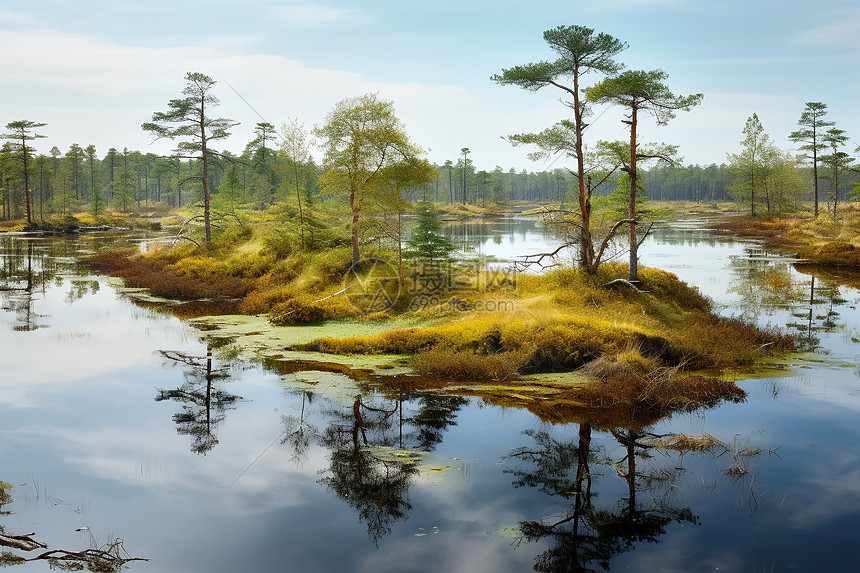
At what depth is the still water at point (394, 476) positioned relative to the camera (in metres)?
8.57

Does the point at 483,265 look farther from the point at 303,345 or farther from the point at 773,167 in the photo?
the point at 773,167

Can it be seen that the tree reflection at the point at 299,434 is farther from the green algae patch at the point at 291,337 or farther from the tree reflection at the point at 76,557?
the green algae patch at the point at 291,337

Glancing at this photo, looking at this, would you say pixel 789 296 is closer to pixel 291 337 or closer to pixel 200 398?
pixel 291 337

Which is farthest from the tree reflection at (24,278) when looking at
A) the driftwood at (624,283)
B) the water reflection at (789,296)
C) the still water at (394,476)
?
the water reflection at (789,296)

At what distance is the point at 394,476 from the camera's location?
10812mm

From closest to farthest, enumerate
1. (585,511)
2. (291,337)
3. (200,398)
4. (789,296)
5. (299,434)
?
(585,511), (299,434), (200,398), (291,337), (789,296)

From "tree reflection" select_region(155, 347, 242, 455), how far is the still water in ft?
0.23

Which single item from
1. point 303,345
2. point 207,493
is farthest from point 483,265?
point 207,493

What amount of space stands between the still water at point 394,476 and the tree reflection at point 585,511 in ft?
0.12

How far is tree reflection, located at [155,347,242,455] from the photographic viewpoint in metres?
13.0

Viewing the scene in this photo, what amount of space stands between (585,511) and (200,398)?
34.1 feet

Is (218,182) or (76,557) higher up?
(218,182)

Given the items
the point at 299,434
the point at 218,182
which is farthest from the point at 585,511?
the point at 218,182

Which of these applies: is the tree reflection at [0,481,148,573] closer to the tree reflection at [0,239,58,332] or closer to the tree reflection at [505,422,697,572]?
the tree reflection at [505,422,697,572]
